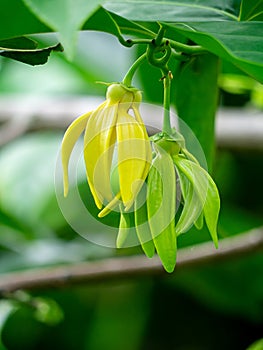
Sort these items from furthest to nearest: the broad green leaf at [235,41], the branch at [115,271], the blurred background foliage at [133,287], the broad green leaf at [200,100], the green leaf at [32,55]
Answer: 1. the blurred background foliage at [133,287]
2. the branch at [115,271]
3. the broad green leaf at [200,100]
4. the green leaf at [32,55]
5. the broad green leaf at [235,41]

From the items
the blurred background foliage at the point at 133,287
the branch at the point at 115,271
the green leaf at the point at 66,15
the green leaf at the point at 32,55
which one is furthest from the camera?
the blurred background foliage at the point at 133,287

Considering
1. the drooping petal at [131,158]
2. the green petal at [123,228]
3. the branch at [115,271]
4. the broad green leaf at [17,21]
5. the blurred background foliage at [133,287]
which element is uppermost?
the broad green leaf at [17,21]

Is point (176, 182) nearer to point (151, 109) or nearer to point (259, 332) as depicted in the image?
point (151, 109)

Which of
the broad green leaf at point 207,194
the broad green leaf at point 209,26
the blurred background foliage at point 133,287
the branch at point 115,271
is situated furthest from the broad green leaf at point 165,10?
the blurred background foliage at point 133,287

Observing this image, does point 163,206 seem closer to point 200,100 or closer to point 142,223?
point 142,223

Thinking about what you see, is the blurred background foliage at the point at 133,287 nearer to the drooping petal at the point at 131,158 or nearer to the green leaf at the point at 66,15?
the drooping petal at the point at 131,158

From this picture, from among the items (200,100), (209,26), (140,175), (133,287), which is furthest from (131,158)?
(133,287)
